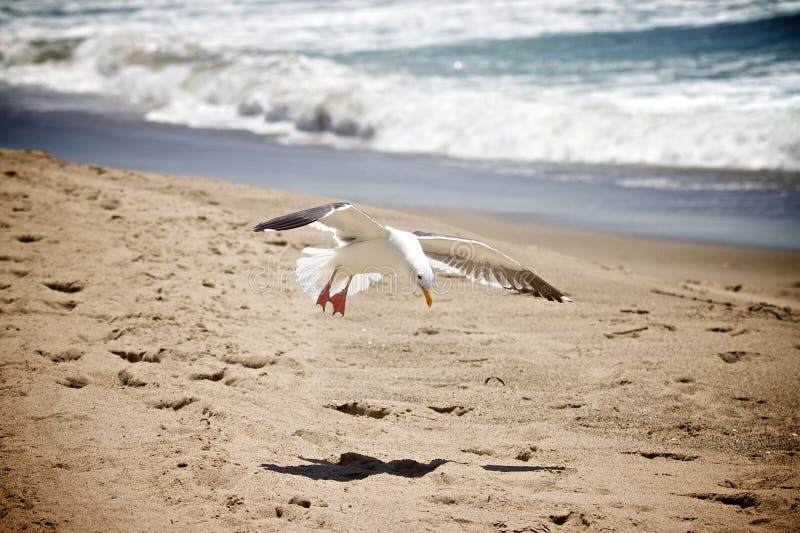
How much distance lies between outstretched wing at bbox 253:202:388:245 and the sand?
0.91 metres

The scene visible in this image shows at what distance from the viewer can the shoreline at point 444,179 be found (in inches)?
376

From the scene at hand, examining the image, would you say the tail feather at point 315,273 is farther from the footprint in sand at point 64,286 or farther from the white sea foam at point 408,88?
the white sea foam at point 408,88

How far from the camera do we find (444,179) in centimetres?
1175

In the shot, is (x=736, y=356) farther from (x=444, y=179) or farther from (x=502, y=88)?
(x=502, y=88)

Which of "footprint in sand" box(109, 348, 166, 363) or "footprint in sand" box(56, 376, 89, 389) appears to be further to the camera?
"footprint in sand" box(109, 348, 166, 363)

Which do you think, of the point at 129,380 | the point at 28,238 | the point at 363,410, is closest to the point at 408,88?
the point at 28,238

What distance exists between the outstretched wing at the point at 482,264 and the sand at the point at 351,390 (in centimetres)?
56

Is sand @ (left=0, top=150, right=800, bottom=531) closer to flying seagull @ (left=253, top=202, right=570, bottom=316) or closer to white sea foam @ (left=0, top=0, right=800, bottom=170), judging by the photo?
flying seagull @ (left=253, top=202, right=570, bottom=316)

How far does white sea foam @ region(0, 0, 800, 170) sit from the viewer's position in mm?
13156

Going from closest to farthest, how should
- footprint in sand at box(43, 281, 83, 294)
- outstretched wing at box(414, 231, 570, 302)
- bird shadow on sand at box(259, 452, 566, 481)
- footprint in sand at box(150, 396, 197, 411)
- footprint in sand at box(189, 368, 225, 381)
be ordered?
bird shadow on sand at box(259, 452, 566, 481), footprint in sand at box(150, 396, 197, 411), footprint in sand at box(189, 368, 225, 381), outstretched wing at box(414, 231, 570, 302), footprint in sand at box(43, 281, 83, 294)

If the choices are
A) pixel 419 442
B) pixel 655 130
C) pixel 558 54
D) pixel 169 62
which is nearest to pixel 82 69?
pixel 169 62

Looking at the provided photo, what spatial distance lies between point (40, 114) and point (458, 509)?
47.8ft

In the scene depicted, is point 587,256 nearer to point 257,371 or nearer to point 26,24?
point 257,371

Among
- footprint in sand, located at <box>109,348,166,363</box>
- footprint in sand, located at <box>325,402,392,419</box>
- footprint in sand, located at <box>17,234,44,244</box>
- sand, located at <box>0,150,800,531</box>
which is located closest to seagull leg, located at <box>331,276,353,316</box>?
sand, located at <box>0,150,800,531</box>
